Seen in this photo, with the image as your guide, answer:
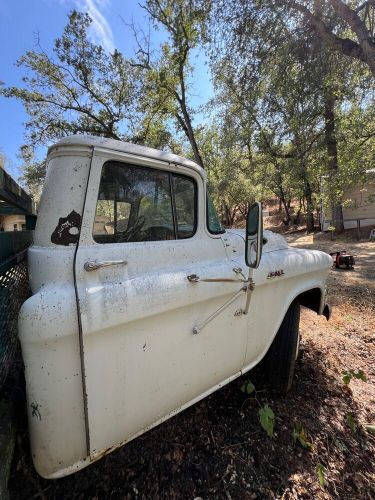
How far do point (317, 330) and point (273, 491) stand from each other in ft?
9.03

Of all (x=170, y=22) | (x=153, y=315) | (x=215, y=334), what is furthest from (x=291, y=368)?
(x=170, y=22)

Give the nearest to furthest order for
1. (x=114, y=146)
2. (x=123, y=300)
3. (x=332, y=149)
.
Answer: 1. (x=123, y=300)
2. (x=114, y=146)
3. (x=332, y=149)

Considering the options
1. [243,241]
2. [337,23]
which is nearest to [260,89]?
[337,23]

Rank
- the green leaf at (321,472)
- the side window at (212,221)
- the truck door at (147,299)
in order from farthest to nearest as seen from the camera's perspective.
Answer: the side window at (212,221), the green leaf at (321,472), the truck door at (147,299)

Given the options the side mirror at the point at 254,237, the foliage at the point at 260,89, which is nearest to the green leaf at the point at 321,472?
the side mirror at the point at 254,237

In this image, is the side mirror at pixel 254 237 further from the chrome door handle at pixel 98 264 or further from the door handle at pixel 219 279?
the chrome door handle at pixel 98 264

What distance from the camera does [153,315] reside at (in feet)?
5.16

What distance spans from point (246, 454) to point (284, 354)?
0.89 metres

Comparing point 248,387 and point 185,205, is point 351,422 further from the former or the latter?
point 185,205

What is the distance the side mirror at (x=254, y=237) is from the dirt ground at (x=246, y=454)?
1500 mm

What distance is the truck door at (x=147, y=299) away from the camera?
1431 mm

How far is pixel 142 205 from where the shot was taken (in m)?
1.82

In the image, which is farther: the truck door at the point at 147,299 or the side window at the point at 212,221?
the side window at the point at 212,221

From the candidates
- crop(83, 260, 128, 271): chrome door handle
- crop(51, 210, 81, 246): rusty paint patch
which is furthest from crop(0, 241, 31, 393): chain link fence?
crop(83, 260, 128, 271): chrome door handle
